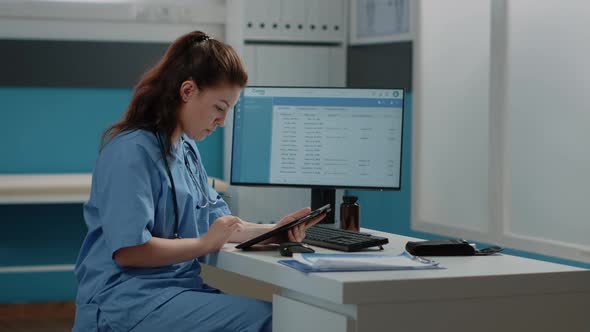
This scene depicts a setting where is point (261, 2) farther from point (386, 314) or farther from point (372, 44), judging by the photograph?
point (386, 314)

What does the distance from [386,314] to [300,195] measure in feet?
9.21

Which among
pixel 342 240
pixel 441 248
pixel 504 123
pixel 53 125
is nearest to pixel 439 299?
pixel 441 248

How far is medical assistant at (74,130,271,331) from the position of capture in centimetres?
193

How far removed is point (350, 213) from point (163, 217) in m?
0.62

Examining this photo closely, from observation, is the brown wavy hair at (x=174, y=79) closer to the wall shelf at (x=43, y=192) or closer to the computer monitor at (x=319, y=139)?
the computer monitor at (x=319, y=139)

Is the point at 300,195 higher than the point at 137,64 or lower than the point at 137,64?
lower

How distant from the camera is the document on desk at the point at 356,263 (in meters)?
1.74

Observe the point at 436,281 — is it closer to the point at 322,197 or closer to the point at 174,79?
the point at 174,79

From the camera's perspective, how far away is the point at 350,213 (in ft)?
8.13

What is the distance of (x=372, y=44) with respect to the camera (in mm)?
4379

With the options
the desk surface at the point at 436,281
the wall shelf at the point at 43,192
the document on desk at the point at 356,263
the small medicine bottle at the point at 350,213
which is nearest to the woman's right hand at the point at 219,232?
the desk surface at the point at 436,281

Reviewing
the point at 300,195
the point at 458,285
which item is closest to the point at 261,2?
the point at 300,195

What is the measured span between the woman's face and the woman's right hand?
0.23 m

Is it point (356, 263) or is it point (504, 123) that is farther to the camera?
point (504, 123)
